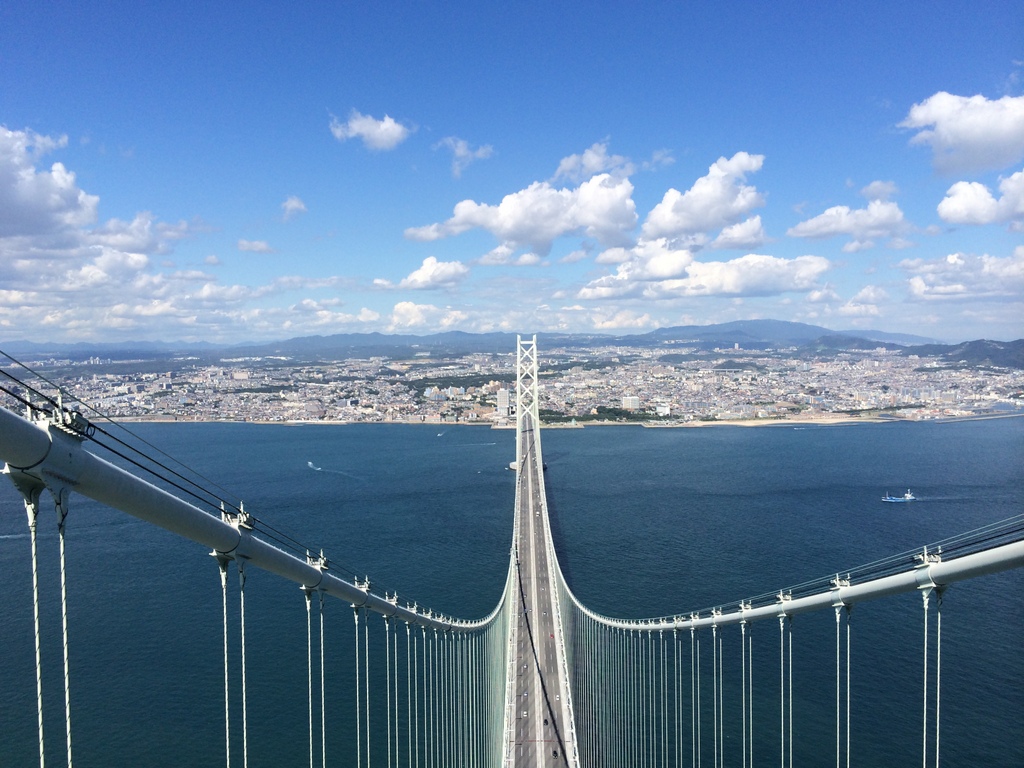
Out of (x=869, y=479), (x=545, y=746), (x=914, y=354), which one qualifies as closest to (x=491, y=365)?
(x=914, y=354)

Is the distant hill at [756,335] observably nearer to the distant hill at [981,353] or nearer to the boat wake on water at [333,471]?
the distant hill at [981,353]

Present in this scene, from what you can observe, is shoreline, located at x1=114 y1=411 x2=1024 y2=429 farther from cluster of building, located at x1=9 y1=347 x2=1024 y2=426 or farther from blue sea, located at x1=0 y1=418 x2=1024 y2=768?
blue sea, located at x1=0 y1=418 x2=1024 y2=768

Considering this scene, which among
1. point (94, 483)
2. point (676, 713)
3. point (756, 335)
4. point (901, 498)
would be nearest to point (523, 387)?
point (901, 498)

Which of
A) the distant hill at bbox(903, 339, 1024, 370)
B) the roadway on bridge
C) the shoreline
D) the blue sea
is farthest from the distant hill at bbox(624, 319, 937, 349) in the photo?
the roadway on bridge

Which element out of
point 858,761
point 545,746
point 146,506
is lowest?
point 858,761

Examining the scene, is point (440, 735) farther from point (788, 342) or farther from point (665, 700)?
point (788, 342)

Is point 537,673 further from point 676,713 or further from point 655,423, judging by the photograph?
point 655,423
